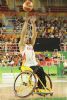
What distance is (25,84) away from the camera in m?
8.12

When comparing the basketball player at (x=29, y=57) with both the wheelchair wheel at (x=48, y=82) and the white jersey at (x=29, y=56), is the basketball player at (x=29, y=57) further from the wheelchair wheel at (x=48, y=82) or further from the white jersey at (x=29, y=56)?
the wheelchair wheel at (x=48, y=82)

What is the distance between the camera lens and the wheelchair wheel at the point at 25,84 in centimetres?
796

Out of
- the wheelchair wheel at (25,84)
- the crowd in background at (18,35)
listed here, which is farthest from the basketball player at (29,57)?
the crowd in background at (18,35)

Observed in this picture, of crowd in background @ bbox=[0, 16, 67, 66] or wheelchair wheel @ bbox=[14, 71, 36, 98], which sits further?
crowd in background @ bbox=[0, 16, 67, 66]

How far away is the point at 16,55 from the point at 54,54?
7.80ft

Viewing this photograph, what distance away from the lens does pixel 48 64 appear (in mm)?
14672

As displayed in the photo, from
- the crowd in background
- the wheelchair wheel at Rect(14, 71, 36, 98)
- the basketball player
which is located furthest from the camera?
the crowd in background

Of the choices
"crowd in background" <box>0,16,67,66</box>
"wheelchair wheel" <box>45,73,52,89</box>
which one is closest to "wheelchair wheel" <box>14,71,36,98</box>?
"wheelchair wheel" <box>45,73,52,89</box>

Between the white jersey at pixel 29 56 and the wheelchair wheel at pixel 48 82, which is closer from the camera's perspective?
the white jersey at pixel 29 56

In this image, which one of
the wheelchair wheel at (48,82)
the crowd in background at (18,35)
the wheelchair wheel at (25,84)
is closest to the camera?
the wheelchair wheel at (25,84)

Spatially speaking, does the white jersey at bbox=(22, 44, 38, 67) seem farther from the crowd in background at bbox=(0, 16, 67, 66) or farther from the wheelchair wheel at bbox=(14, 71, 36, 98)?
the crowd in background at bbox=(0, 16, 67, 66)

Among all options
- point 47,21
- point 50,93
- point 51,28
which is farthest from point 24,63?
point 47,21

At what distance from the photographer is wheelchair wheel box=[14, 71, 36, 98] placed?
796cm

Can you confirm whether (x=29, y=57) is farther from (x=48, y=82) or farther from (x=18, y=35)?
(x=18, y=35)
